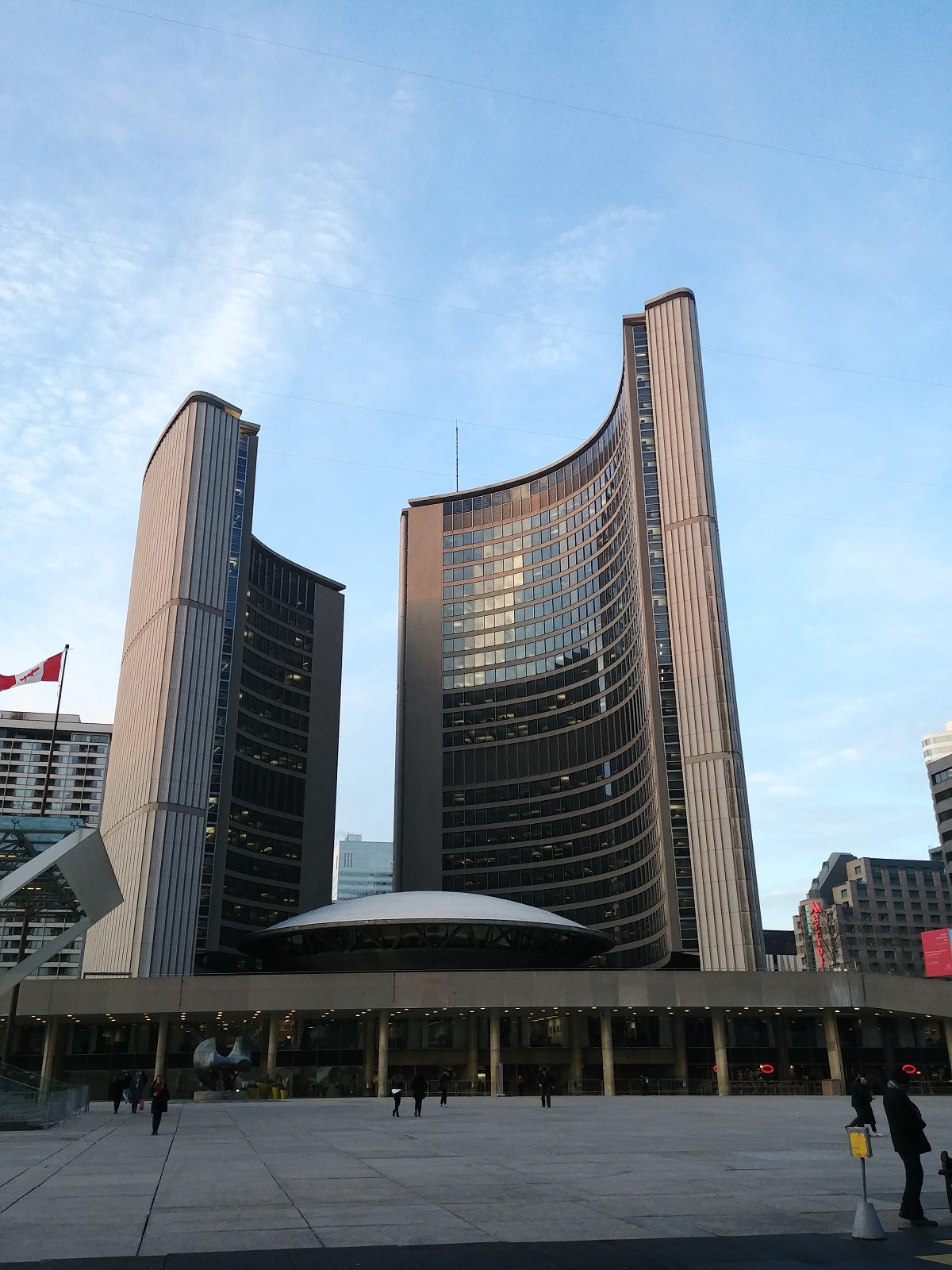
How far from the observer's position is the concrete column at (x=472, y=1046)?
79.4 meters

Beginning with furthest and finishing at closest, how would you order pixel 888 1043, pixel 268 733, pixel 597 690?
1. pixel 268 733
2. pixel 597 690
3. pixel 888 1043

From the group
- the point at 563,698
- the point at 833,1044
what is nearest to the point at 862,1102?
the point at 833,1044

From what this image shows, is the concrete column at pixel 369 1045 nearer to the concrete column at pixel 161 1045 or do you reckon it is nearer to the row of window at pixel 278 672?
the concrete column at pixel 161 1045

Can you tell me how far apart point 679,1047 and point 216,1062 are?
38.8 metres

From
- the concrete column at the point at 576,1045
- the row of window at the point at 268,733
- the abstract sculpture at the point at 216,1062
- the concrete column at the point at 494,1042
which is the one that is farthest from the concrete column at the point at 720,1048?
the row of window at the point at 268,733

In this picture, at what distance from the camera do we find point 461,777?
5851 inches

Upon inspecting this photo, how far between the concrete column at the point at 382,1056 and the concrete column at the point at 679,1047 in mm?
23913

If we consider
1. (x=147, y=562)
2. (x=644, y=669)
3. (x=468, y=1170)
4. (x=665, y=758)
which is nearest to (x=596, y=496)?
(x=644, y=669)

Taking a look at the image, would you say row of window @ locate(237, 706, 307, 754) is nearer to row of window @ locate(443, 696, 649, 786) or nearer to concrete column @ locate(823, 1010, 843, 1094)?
row of window @ locate(443, 696, 649, 786)

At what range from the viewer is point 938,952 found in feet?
296

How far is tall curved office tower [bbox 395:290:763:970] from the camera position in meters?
100

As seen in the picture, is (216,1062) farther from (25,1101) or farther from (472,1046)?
(25,1101)

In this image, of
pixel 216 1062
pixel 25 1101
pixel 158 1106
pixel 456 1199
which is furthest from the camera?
pixel 216 1062

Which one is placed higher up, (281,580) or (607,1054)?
(281,580)
